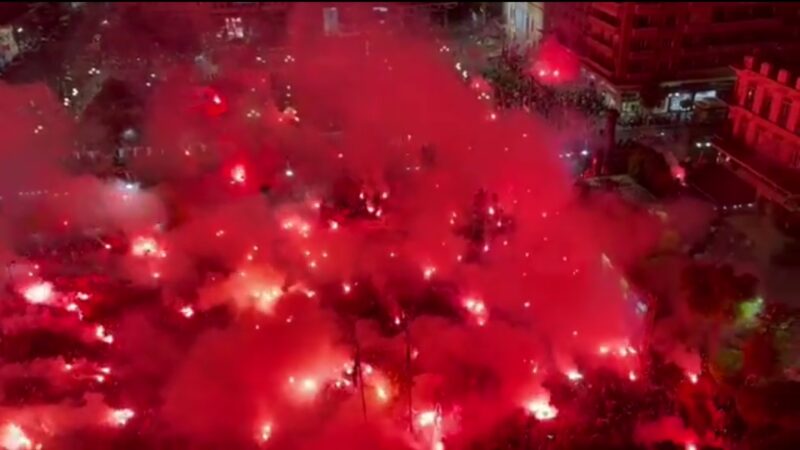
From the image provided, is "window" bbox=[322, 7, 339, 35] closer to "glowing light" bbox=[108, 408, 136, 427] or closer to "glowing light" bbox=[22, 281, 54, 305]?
"glowing light" bbox=[22, 281, 54, 305]

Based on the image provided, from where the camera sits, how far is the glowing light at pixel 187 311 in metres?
8.13

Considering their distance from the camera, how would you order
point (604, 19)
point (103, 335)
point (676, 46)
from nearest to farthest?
point (103, 335)
point (676, 46)
point (604, 19)

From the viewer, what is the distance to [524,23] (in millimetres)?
19219

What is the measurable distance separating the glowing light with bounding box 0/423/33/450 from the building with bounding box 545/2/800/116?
11329 millimetres

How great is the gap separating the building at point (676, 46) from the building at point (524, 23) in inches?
142

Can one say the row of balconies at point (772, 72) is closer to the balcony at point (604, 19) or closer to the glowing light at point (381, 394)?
the balcony at point (604, 19)

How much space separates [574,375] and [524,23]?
13797 millimetres

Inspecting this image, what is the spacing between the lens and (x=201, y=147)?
12.3 meters

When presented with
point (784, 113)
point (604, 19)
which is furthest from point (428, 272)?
point (604, 19)

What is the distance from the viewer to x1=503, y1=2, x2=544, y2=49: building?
59.8ft

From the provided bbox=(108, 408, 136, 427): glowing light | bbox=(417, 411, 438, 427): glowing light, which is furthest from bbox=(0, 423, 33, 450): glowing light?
bbox=(417, 411, 438, 427): glowing light

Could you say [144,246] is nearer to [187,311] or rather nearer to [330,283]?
[187,311]

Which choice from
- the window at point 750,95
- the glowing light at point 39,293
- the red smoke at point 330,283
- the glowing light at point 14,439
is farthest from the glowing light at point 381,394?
the window at point 750,95

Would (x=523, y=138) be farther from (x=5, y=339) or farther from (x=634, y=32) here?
(x=5, y=339)
